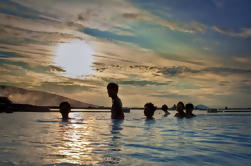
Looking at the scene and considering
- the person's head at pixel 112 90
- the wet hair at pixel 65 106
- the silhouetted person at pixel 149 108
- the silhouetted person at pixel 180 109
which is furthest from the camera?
the silhouetted person at pixel 180 109

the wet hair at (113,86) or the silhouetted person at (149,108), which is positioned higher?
the wet hair at (113,86)

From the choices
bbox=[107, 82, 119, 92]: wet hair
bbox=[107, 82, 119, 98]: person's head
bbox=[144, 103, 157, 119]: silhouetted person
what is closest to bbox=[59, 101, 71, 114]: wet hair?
bbox=[107, 82, 119, 98]: person's head

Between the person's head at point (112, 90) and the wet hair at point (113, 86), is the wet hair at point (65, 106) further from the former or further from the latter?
the wet hair at point (113, 86)

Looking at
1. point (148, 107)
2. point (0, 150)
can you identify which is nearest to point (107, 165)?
point (0, 150)

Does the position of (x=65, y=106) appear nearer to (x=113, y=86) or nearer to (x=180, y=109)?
(x=113, y=86)

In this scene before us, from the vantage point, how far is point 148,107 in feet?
95.6

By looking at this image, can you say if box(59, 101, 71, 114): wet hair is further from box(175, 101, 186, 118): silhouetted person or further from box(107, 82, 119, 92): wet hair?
box(175, 101, 186, 118): silhouetted person

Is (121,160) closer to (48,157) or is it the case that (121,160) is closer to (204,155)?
(48,157)

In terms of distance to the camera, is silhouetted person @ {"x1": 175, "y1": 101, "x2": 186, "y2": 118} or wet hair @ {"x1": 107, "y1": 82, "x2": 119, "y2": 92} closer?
wet hair @ {"x1": 107, "y1": 82, "x2": 119, "y2": 92}

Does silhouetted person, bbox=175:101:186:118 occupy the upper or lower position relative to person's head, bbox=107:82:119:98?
lower

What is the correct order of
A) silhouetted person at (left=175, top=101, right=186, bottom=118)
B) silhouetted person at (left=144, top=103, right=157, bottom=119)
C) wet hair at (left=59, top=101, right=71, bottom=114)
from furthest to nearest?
silhouetted person at (left=175, top=101, right=186, bottom=118) → silhouetted person at (left=144, top=103, right=157, bottom=119) → wet hair at (left=59, top=101, right=71, bottom=114)

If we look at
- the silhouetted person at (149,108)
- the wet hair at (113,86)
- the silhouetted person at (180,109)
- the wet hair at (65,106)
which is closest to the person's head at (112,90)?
the wet hair at (113,86)

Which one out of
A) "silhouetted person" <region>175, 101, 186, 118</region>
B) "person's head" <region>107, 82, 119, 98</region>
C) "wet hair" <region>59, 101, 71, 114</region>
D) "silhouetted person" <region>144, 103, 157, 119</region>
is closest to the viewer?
"person's head" <region>107, 82, 119, 98</region>

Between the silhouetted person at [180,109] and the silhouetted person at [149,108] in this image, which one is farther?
the silhouetted person at [180,109]
